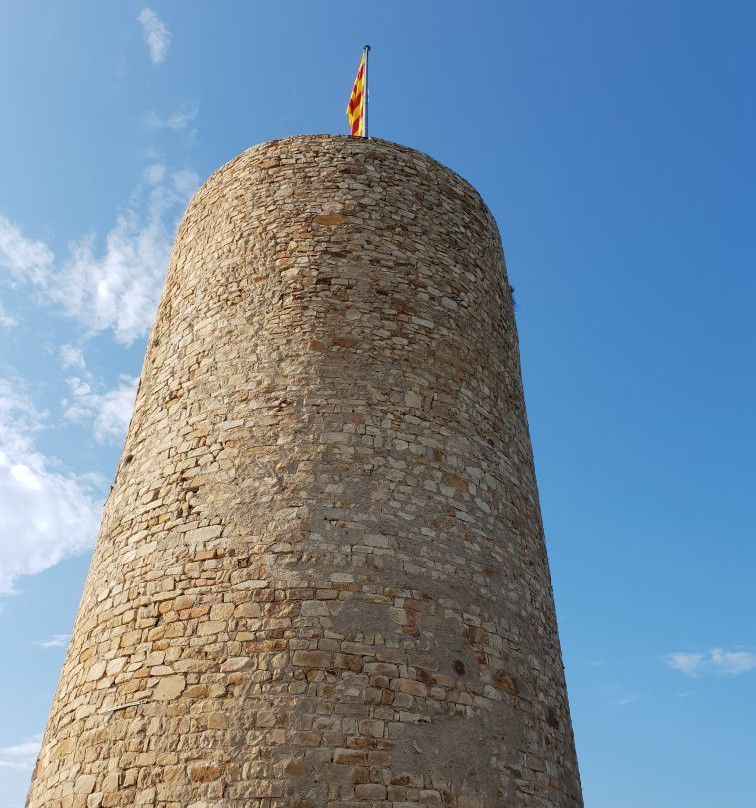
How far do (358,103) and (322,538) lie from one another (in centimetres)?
766

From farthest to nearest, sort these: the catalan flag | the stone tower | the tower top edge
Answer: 1. the catalan flag
2. the tower top edge
3. the stone tower

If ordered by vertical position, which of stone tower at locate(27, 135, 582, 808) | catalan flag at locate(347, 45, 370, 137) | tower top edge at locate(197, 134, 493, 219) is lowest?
stone tower at locate(27, 135, 582, 808)

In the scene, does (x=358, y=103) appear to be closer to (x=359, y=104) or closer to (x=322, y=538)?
(x=359, y=104)

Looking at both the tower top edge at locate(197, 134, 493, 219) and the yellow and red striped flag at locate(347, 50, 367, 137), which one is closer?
the tower top edge at locate(197, 134, 493, 219)

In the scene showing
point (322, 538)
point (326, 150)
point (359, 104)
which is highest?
point (359, 104)

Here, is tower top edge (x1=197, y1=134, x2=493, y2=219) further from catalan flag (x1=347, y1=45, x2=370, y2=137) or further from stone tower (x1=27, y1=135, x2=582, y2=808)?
catalan flag (x1=347, y1=45, x2=370, y2=137)

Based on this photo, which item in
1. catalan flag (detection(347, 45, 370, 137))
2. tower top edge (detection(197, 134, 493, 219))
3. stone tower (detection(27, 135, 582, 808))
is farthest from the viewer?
catalan flag (detection(347, 45, 370, 137))

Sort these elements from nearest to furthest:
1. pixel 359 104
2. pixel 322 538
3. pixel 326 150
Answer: pixel 322 538 < pixel 326 150 < pixel 359 104

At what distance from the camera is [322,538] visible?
627 cm

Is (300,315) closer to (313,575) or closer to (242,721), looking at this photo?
(313,575)

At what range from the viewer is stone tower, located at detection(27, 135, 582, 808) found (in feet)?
18.1

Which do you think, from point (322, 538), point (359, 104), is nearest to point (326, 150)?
point (359, 104)

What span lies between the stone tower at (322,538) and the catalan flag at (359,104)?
232 cm

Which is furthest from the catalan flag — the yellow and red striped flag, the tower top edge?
the tower top edge
